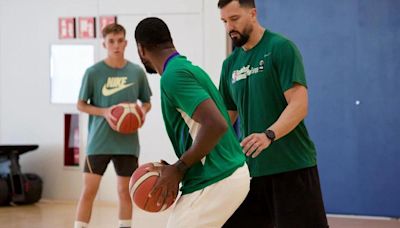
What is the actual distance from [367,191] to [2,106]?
200 inches

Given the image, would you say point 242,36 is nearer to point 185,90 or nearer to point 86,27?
point 185,90

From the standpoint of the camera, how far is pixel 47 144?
9.66 meters

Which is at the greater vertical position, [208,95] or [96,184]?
[208,95]

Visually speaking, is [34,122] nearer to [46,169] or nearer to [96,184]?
[46,169]

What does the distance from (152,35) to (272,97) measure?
0.96 m

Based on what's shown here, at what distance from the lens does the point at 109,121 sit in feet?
19.9

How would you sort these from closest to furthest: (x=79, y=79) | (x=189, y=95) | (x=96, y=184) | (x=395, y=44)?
1. (x=189, y=95)
2. (x=96, y=184)
3. (x=395, y=44)
4. (x=79, y=79)

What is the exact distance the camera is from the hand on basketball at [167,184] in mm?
3100

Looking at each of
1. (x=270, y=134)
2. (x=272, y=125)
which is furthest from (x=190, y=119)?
(x=272, y=125)

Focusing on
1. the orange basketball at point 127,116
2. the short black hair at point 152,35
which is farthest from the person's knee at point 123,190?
the short black hair at point 152,35

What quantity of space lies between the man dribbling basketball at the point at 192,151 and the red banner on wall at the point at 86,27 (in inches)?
246

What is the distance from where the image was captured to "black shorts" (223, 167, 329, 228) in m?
3.75

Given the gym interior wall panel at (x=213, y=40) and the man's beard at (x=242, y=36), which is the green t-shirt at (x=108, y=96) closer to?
the gym interior wall panel at (x=213, y=40)

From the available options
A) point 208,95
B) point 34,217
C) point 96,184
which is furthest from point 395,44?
point 208,95
